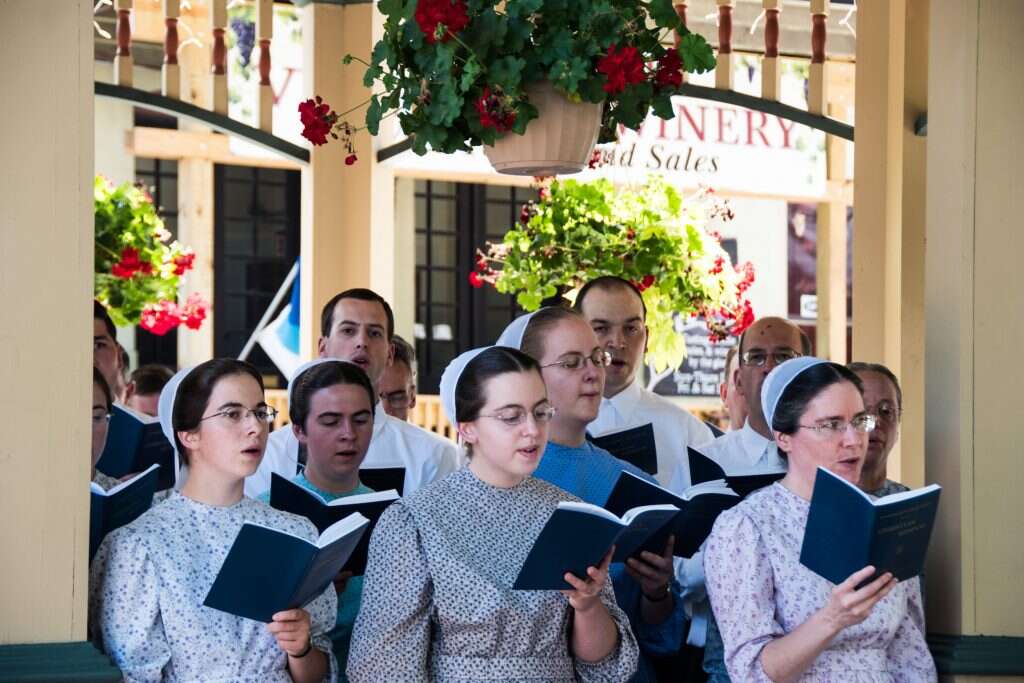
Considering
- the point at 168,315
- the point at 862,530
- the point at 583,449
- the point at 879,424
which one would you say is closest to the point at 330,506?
the point at 583,449

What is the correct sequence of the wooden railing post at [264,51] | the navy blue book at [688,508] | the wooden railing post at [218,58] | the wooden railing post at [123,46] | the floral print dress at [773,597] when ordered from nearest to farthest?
the floral print dress at [773,597]
the navy blue book at [688,508]
the wooden railing post at [123,46]
the wooden railing post at [218,58]
the wooden railing post at [264,51]

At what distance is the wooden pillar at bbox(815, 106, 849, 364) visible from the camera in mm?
14133

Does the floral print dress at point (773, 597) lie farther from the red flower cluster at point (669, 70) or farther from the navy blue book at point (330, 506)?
the red flower cluster at point (669, 70)

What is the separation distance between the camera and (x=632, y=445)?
4.81m

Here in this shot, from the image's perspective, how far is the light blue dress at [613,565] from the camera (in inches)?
174

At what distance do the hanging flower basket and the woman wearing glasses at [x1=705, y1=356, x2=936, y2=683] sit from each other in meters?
0.94

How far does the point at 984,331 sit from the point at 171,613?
6.77ft

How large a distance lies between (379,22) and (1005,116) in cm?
438

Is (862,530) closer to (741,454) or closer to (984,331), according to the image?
(984,331)

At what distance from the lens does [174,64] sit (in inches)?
304

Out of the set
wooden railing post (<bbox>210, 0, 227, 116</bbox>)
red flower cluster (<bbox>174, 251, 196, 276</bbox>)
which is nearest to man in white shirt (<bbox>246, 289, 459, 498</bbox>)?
wooden railing post (<bbox>210, 0, 227, 116</bbox>)

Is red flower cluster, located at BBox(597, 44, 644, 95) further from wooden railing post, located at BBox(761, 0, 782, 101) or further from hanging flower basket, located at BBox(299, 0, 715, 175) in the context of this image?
wooden railing post, located at BBox(761, 0, 782, 101)

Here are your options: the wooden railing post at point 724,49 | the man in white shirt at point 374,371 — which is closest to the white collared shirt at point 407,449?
the man in white shirt at point 374,371

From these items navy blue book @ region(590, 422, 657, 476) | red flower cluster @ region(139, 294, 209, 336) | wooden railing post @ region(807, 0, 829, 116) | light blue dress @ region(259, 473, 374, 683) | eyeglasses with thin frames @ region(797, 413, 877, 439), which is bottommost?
light blue dress @ region(259, 473, 374, 683)
